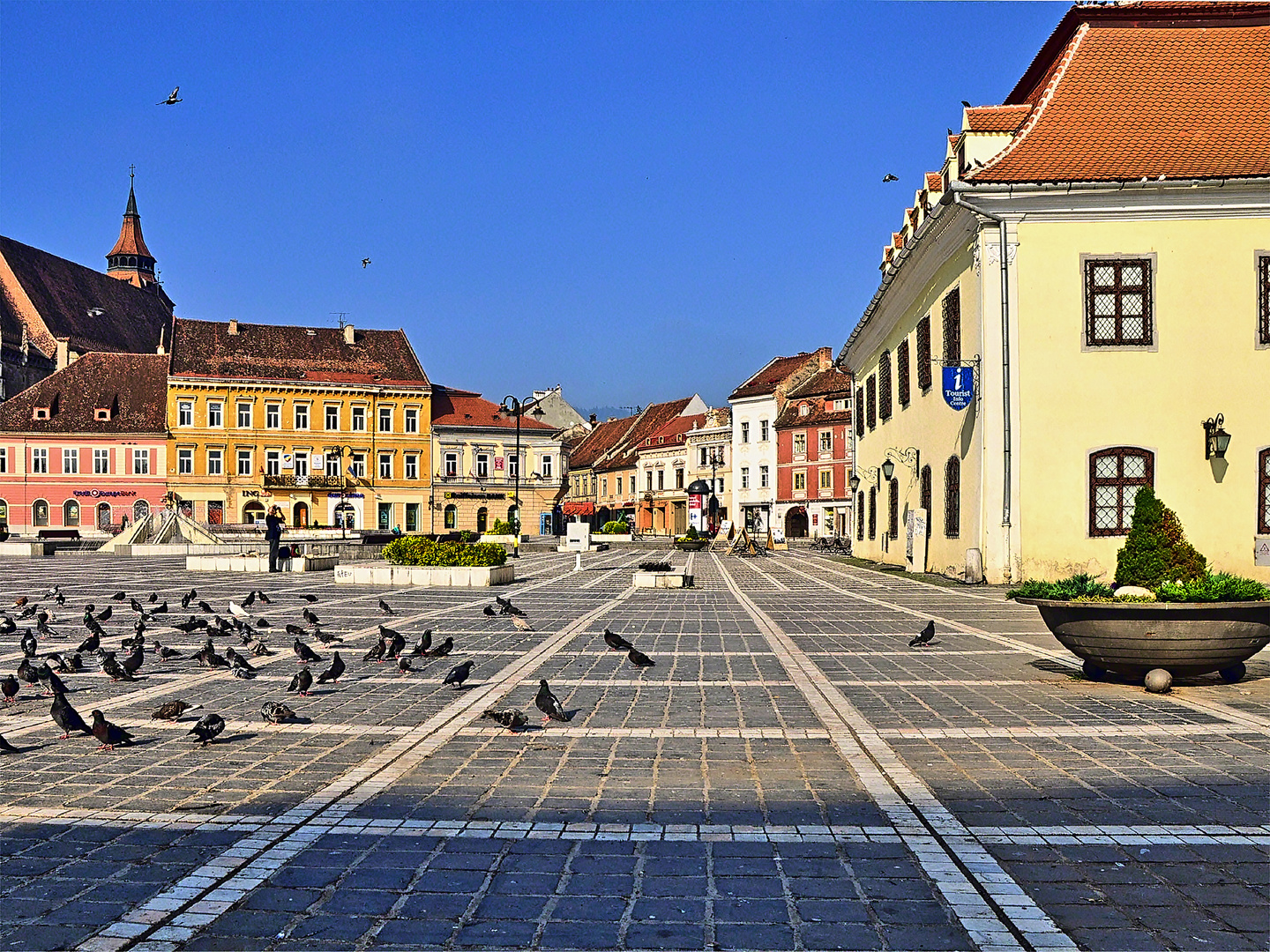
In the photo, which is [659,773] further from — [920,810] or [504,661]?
[504,661]

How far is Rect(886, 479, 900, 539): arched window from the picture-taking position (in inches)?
1396

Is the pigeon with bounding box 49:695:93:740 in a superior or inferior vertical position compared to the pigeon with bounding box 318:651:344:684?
superior

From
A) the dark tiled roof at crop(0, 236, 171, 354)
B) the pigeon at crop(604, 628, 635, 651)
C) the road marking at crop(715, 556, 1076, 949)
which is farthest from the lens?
the dark tiled roof at crop(0, 236, 171, 354)

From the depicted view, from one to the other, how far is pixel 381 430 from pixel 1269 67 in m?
66.4

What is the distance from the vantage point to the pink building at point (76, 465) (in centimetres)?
7675

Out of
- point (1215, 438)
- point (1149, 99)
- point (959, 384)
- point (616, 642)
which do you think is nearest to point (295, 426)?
point (959, 384)

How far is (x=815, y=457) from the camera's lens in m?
78.6

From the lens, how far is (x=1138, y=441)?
77.8 ft

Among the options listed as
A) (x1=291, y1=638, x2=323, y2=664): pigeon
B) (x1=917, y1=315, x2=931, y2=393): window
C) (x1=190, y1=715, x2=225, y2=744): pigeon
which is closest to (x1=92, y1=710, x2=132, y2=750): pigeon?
(x1=190, y1=715, x2=225, y2=744): pigeon

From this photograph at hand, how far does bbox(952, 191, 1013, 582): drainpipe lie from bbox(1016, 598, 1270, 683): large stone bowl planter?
1384cm

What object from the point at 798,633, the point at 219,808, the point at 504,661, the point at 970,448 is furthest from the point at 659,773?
the point at 970,448

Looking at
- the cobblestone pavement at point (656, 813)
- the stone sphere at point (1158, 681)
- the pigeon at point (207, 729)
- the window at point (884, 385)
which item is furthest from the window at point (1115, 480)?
the pigeon at point (207, 729)

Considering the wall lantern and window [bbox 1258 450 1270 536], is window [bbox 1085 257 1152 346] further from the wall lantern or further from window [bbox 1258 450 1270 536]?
window [bbox 1258 450 1270 536]

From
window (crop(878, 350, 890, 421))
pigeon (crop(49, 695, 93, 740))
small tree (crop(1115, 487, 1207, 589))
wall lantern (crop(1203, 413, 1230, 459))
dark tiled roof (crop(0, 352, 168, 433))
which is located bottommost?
pigeon (crop(49, 695, 93, 740))
